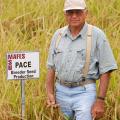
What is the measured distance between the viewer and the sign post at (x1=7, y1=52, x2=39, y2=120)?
319cm

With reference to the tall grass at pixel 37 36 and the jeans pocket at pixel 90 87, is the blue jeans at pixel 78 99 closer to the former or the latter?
the jeans pocket at pixel 90 87

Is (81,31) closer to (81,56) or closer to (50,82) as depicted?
(81,56)

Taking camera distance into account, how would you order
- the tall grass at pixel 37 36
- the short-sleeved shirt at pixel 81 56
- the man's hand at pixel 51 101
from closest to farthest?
the short-sleeved shirt at pixel 81 56 < the man's hand at pixel 51 101 < the tall grass at pixel 37 36

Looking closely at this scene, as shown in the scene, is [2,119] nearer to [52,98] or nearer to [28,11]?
[52,98]

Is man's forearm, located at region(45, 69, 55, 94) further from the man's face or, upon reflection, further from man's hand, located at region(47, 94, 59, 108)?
the man's face

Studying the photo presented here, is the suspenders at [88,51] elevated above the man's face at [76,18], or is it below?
below

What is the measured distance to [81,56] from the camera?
3.05 m

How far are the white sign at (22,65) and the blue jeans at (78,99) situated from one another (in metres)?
0.21

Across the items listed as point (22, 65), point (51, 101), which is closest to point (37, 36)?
point (22, 65)

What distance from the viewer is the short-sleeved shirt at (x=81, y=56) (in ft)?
9.91

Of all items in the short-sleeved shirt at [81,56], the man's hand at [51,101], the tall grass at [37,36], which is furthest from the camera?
the tall grass at [37,36]

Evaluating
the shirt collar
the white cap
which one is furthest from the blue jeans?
the white cap

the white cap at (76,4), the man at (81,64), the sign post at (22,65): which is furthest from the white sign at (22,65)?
the white cap at (76,4)

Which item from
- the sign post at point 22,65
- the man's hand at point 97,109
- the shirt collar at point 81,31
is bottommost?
the man's hand at point 97,109
